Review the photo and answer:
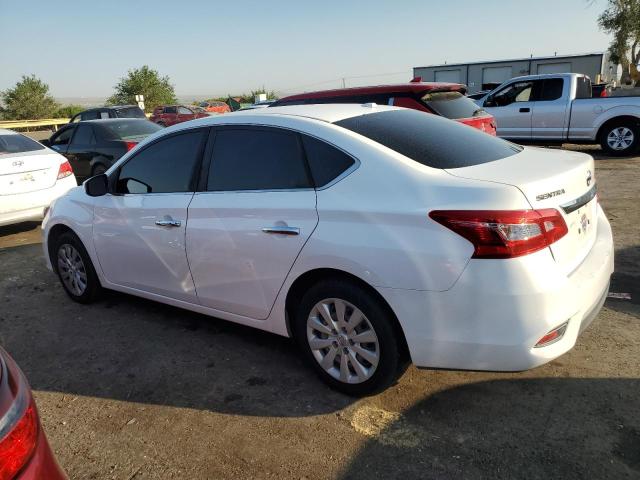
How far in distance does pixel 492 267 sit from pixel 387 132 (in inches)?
44.1

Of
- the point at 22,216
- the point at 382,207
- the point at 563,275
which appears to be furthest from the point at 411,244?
the point at 22,216

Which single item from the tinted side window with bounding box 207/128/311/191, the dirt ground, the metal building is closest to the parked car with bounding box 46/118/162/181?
the dirt ground

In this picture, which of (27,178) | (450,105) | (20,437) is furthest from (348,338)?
(27,178)

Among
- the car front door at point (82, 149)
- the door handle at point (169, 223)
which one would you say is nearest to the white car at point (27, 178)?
the car front door at point (82, 149)

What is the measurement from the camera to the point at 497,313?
7.99ft

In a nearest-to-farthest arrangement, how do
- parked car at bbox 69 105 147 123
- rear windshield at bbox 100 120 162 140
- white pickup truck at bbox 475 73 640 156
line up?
rear windshield at bbox 100 120 162 140 < white pickup truck at bbox 475 73 640 156 < parked car at bbox 69 105 147 123

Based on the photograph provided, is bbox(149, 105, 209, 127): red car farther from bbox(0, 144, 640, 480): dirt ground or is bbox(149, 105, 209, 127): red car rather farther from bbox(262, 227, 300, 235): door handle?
bbox(262, 227, 300, 235): door handle

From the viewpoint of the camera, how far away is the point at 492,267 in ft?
7.89

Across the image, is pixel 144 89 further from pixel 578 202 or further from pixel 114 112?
pixel 578 202

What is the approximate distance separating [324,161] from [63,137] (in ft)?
29.9

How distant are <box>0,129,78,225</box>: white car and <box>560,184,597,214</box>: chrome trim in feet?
21.5

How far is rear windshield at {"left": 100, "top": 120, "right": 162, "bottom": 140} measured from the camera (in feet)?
31.1

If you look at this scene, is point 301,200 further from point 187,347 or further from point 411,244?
point 187,347

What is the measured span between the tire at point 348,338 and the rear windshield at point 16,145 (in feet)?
19.8
